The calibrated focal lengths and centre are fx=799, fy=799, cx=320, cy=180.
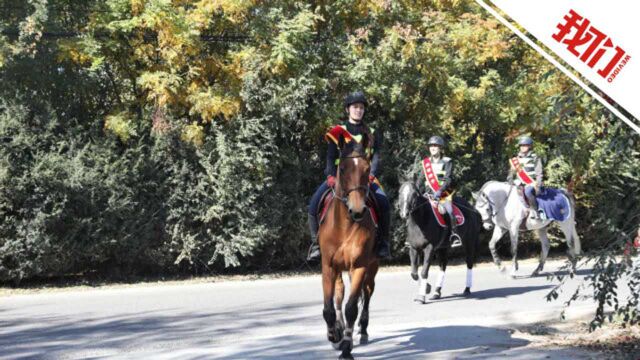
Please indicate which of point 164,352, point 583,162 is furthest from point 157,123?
point 583,162

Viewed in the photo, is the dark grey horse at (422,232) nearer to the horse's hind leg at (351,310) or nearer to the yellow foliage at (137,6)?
the horse's hind leg at (351,310)

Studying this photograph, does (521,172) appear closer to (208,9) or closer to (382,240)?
(208,9)

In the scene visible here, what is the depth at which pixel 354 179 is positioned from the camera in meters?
8.57

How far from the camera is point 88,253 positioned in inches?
693

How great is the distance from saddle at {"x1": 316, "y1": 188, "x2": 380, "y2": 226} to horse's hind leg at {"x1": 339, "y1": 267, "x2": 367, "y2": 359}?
0.67m

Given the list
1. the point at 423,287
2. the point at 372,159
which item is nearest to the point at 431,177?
the point at 423,287

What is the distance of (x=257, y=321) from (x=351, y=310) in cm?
361

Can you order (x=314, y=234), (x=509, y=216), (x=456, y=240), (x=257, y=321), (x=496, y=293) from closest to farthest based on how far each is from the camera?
(x=314, y=234) → (x=257, y=321) → (x=456, y=240) → (x=496, y=293) → (x=509, y=216)

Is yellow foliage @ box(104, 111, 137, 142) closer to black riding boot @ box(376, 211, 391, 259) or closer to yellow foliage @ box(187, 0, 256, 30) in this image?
yellow foliage @ box(187, 0, 256, 30)

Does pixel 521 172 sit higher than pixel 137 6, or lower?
lower

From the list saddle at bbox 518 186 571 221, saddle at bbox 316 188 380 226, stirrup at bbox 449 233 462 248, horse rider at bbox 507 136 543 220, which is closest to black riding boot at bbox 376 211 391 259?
saddle at bbox 316 188 380 226

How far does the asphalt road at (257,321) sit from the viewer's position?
31.3 feet

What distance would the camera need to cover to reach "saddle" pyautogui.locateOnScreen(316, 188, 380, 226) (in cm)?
935

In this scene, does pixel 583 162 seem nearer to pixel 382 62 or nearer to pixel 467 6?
pixel 382 62
